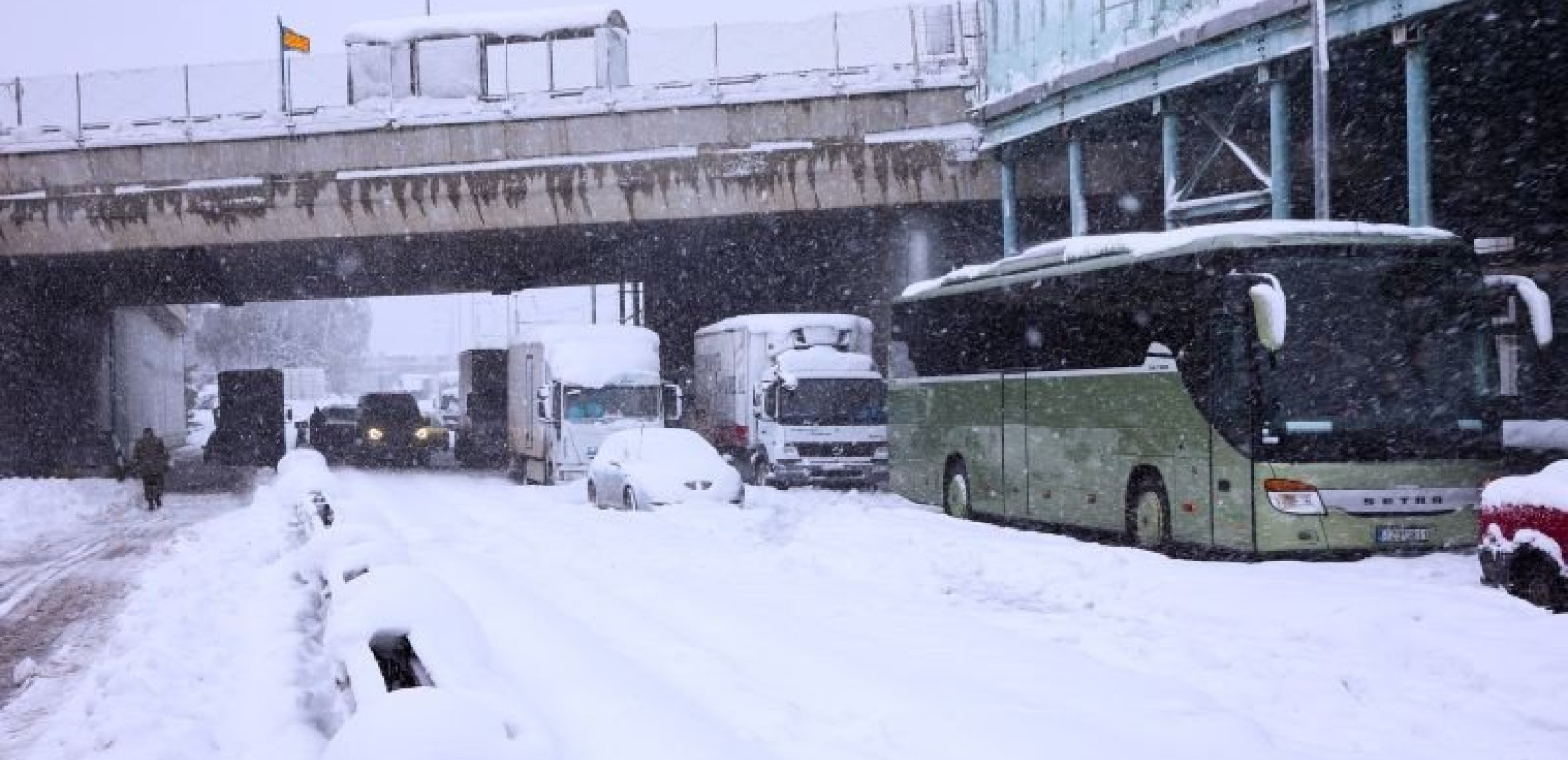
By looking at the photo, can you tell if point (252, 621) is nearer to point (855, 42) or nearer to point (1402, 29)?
point (1402, 29)

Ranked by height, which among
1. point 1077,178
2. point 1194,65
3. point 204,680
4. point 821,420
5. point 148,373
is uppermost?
point 1194,65

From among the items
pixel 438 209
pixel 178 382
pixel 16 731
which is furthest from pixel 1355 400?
pixel 178 382

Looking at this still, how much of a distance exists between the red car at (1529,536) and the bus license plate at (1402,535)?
6.06 ft

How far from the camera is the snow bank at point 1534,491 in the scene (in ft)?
33.2

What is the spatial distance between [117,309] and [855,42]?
2917 cm

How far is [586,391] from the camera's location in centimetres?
2805

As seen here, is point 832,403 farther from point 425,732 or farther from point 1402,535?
point 425,732

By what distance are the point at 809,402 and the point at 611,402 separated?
13.9 feet

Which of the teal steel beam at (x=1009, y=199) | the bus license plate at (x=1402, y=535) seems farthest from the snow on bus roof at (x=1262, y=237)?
the teal steel beam at (x=1009, y=199)

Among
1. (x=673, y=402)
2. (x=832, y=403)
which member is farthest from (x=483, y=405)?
(x=832, y=403)

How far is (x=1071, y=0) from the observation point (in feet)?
89.8

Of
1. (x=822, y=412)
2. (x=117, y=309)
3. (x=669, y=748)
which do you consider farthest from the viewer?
(x=117, y=309)

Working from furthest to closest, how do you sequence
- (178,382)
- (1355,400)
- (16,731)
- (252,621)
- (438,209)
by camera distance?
(178,382), (438,209), (1355,400), (252,621), (16,731)

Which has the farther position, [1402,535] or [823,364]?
[823,364]
